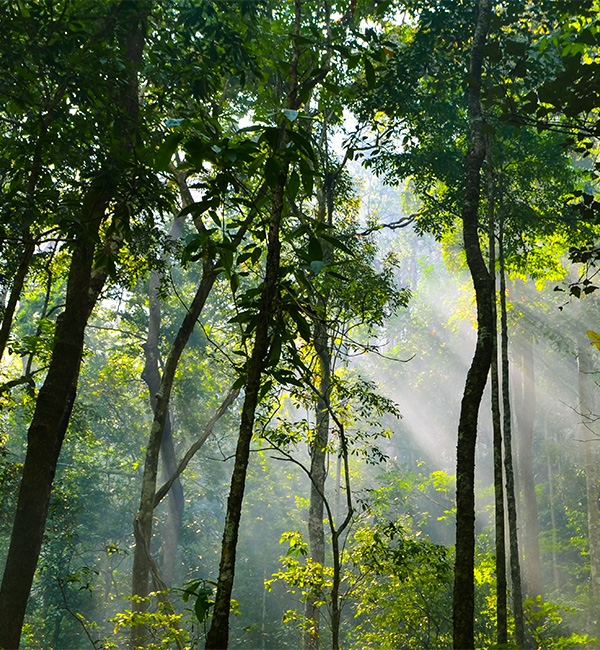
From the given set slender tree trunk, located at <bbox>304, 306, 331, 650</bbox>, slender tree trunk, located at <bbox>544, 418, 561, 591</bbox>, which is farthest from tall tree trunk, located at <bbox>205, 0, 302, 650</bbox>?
slender tree trunk, located at <bbox>544, 418, 561, 591</bbox>

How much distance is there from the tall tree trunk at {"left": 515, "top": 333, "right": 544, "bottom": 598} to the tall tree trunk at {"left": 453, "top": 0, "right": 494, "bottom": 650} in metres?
13.5

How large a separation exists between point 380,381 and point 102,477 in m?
15.5

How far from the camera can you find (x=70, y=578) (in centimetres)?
492

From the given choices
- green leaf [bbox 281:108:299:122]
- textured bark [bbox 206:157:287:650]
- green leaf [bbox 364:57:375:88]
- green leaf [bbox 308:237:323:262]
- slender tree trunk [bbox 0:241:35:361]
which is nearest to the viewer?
green leaf [bbox 281:108:299:122]

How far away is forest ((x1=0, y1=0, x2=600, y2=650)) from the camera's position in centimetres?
221

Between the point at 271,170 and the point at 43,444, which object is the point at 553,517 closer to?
the point at 43,444

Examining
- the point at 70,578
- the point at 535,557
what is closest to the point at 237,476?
the point at 70,578

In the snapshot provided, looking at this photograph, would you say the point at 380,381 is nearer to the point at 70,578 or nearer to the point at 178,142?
the point at 70,578

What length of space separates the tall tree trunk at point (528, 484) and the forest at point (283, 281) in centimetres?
10

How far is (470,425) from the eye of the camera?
3684 mm

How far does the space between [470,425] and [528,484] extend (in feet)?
50.2

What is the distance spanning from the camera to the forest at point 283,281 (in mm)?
2207

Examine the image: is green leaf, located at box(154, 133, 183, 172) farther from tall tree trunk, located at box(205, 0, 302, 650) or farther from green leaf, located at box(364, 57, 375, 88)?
green leaf, located at box(364, 57, 375, 88)

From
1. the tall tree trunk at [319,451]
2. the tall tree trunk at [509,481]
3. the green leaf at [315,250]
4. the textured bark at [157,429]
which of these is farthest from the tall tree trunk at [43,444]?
the tall tree trunk at [509,481]
